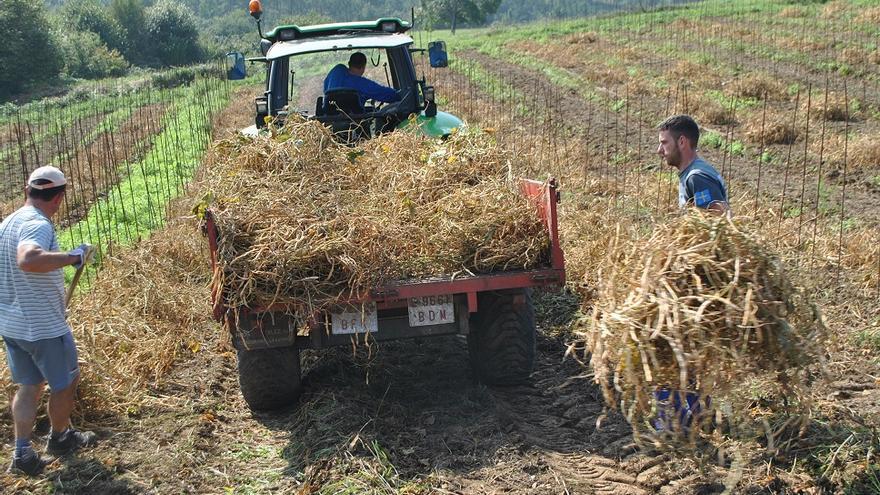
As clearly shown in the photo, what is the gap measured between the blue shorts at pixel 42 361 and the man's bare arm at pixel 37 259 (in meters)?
0.43

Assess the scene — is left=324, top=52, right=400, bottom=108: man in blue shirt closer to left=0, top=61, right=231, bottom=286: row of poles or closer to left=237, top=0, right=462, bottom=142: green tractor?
left=237, top=0, right=462, bottom=142: green tractor

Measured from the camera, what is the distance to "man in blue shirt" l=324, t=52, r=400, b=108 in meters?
7.27

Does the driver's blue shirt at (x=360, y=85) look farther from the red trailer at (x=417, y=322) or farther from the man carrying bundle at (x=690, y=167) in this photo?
the man carrying bundle at (x=690, y=167)

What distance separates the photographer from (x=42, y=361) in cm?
454

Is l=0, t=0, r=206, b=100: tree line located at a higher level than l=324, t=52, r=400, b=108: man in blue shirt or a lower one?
higher

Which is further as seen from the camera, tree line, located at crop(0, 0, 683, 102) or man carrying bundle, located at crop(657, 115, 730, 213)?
tree line, located at crop(0, 0, 683, 102)

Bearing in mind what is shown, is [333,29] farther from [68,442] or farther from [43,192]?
[68,442]

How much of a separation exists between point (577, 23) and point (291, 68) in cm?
3010

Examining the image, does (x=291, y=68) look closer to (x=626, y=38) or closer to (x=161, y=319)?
(x=161, y=319)

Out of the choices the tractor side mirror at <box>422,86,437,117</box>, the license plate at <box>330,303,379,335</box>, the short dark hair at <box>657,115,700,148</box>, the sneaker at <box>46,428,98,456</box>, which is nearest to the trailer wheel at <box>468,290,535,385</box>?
the license plate at <box>330,303,379,335</box>

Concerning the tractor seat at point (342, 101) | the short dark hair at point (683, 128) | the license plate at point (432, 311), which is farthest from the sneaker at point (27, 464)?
the short dark hair at point (683, 128)

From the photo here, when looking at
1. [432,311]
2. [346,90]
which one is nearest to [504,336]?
[432,311]

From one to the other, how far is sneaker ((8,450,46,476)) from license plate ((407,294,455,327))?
220 cm

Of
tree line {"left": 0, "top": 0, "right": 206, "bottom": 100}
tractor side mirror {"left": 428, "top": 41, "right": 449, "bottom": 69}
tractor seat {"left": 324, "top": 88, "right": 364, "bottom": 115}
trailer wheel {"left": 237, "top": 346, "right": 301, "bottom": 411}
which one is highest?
tree line {"left": 0, "top": 0, "right": 206, "bottom": 100}
